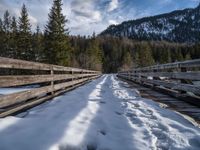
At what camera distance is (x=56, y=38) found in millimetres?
29609

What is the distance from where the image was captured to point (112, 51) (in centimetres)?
12769

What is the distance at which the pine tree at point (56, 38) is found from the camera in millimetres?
29078

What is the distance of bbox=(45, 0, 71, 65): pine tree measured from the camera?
1145 inches

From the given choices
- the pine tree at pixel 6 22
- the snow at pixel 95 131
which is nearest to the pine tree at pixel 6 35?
the pine tree at pixel 6 22

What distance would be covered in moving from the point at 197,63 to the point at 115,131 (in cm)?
325

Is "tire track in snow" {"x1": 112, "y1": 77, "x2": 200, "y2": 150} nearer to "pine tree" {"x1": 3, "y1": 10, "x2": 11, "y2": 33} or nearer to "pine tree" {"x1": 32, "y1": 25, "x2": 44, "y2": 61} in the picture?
"pine tree" {"x1": 32, "y1": 25, "x2": 44, "y2": 61}

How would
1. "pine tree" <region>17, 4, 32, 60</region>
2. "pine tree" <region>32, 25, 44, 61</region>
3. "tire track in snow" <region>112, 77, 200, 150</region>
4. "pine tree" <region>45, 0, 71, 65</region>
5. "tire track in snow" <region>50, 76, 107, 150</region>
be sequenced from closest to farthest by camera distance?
"tire track in snow" <region>50, 76, 107, 150</region>, "tire track in snow" <region>112, 77, 200, 150</region>, "pine tree" <region>45, 0, 71, 65</region>, "pine tree" <region>17, 4, 32, 60</region>, "pine tree" <region>32, 25, 44, 61</region>

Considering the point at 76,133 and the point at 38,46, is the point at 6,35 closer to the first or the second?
the point at 38,46

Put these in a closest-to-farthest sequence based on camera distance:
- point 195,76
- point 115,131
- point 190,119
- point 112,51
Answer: point 115,131 < point 190,119 < point 195,76 < point 112,51

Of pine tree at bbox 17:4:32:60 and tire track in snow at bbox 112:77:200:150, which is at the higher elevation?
pine tree at bbox 17:4:32:60

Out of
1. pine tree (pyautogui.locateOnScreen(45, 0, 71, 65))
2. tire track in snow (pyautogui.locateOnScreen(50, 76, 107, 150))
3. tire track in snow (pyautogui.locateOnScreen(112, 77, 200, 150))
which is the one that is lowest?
tire track in snow (pyautogui.locateOnScreen(112, 77, 200, 150))

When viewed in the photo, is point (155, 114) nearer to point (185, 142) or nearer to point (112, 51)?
point (185, 142)

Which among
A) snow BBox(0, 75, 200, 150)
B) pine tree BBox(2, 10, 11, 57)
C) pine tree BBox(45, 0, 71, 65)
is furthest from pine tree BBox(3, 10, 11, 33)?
snow BBox(0, 75, 200, 150)

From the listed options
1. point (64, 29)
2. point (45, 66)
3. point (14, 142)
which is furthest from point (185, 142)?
point (64, 29)
